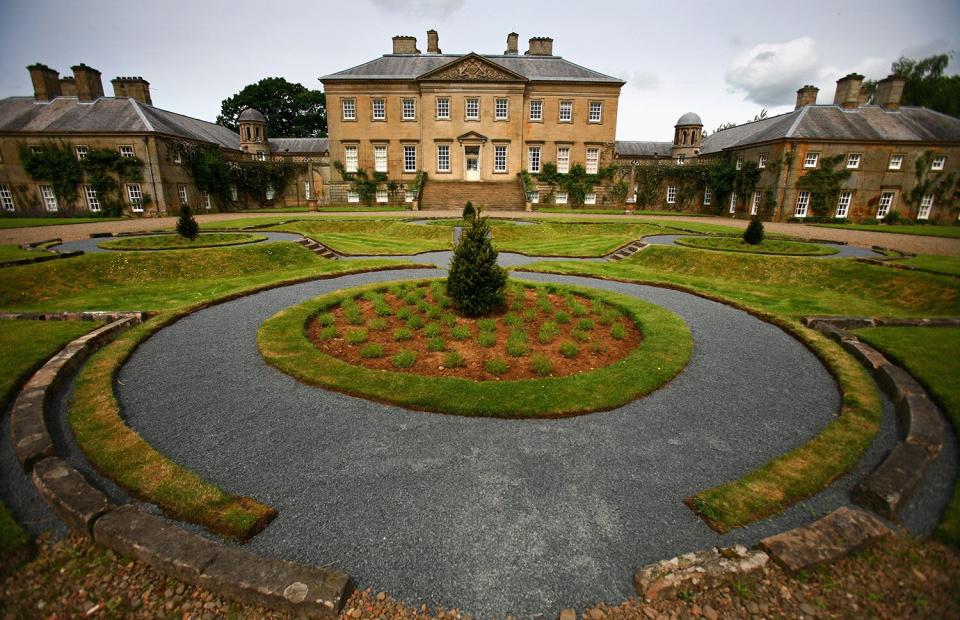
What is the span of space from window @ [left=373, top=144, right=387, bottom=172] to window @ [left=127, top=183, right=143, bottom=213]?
20050mm

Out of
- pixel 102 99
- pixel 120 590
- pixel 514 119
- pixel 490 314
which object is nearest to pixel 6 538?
pixel 120 590

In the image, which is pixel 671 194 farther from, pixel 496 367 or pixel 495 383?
pixel 495 383

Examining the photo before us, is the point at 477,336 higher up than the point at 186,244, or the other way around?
the point at 186,244

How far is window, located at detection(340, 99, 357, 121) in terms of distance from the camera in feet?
144

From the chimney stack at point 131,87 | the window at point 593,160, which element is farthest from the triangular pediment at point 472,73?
the chimney stack at point 131,87

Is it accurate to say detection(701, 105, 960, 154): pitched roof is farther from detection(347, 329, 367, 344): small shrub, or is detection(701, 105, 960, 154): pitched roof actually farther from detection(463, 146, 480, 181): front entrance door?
detection(347, 329, 367, 344): small shrub

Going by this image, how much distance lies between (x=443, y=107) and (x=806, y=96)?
34.5m

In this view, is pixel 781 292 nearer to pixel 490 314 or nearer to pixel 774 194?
pixel 490 314

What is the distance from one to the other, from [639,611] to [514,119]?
45.5 metres

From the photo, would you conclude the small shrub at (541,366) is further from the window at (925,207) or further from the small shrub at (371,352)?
Result: the window at (925,207)

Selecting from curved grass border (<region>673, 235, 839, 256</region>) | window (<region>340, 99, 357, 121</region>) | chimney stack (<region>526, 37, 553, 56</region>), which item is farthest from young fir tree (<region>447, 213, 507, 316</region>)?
chimney stack (<region>526, 37, 553, 56</region>)

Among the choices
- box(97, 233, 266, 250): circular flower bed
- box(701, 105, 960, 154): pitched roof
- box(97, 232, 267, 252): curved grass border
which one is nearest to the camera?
box(97, 232, 267, 252): curved grass border

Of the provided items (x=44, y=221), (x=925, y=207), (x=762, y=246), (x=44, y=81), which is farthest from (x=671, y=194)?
(x=44, y=81)

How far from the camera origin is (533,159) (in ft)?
148
